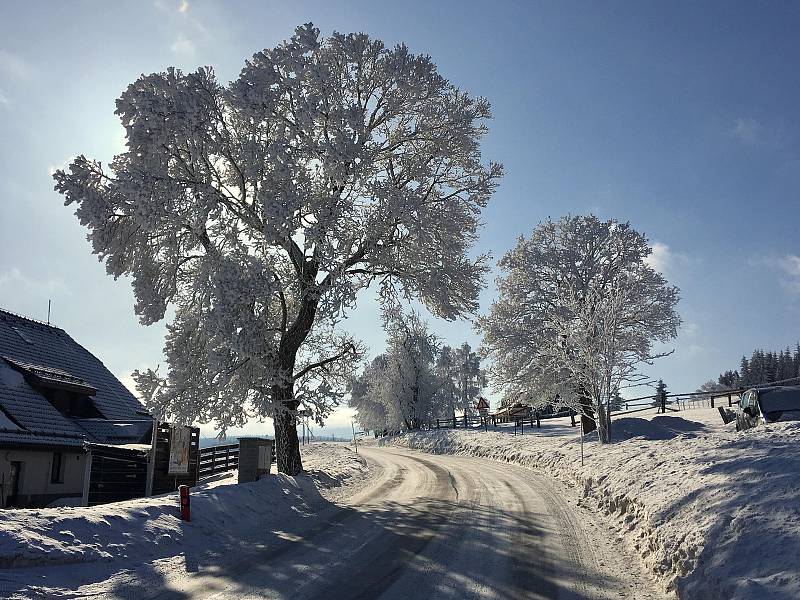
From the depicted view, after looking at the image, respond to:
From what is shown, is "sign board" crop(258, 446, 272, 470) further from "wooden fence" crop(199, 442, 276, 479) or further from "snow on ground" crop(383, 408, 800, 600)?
"snow on ground" crop(383, 408, 800, 600)

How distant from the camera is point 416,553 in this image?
866cm

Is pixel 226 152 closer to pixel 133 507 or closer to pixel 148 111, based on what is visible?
pixel 148 111

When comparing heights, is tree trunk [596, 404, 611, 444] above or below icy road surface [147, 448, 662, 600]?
above

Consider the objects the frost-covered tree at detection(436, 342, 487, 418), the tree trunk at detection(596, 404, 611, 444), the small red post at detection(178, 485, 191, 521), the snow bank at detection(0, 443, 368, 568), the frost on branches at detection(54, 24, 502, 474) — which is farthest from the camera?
the frost-covered tree at detection(436, 342, 487, 418)

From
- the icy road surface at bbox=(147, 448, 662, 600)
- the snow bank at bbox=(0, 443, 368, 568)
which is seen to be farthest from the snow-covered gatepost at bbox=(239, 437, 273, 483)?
the icy road surface at bbox=(147, 448, 662, 600)

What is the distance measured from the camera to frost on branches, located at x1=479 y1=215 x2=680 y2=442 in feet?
91.1

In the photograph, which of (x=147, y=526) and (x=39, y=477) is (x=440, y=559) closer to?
(x=147, y=526)

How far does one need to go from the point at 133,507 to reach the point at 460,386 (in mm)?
80571

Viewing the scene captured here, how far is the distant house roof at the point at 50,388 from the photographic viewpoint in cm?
1950

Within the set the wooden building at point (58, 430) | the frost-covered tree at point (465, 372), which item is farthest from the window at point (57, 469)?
the frost-covered tree at point (465, 372)

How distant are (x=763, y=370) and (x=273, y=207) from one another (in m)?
105

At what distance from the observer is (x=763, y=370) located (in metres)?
92.8

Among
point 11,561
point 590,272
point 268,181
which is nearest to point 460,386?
point 590,272

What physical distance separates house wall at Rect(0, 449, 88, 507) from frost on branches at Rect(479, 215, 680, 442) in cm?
2123
